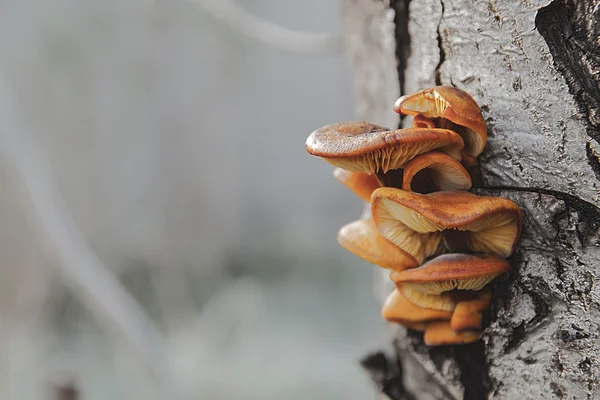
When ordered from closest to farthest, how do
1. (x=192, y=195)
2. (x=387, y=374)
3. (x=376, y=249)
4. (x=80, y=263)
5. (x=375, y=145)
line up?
(x=375, y=145) < (x=376, y=249) < (x=387, y=374) < (x=80, y=263) < (x=192, y=195)

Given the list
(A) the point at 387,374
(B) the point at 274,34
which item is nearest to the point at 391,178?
(A) the point at 387,374

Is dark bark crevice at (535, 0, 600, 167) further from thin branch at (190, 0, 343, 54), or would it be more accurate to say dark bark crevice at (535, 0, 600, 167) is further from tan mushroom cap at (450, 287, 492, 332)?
thin branch at (190, 0, 343, 54)

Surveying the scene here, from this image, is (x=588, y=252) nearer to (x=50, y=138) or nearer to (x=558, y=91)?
(x=558, y=91)

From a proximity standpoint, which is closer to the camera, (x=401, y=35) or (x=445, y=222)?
(x=445, y=222)

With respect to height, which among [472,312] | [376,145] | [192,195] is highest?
[192,195]

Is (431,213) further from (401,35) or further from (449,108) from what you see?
(401,35)

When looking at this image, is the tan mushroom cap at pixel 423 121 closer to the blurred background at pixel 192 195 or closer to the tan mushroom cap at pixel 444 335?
the tan mushroom cap at pixel 444 335

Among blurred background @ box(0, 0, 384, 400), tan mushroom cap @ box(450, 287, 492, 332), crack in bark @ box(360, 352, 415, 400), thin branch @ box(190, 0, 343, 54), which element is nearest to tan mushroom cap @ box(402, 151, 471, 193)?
tan mushroom cap @ box(450, 287, 492, 332)

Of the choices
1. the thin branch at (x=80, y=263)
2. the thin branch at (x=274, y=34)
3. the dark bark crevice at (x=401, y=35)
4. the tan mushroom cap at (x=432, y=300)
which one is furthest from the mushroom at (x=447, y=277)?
the thin branch at (x=80, y=263)
